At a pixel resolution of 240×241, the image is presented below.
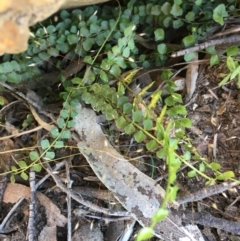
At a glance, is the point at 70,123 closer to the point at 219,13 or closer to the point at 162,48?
the point at 162,48

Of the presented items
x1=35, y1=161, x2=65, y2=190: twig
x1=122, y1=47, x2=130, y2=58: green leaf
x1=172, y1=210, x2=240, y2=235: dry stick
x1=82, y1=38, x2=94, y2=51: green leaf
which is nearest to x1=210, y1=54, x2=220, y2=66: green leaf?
x1=122, y1=47, x2=130, y2=58: green leaf

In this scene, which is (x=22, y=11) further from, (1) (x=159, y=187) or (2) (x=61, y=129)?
(1) (x=159, y=187)

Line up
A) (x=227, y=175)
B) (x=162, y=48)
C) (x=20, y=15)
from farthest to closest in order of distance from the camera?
(x=162, y=48)
(x=227, y=175)
(x=20, y=15)

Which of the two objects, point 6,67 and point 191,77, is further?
point 191,77

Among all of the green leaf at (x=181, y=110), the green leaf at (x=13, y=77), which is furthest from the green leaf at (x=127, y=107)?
the green leaf at (x=13, y=77)

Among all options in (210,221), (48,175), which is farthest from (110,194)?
(210,221)
